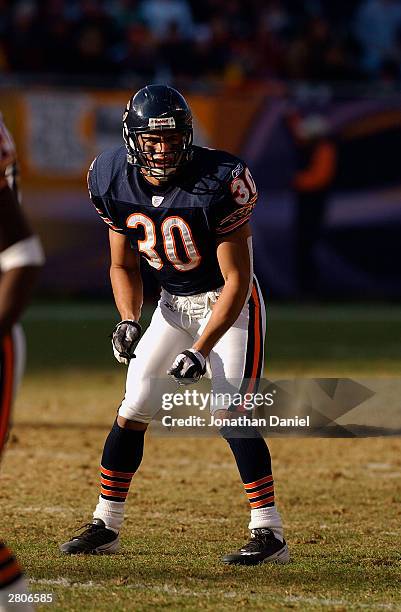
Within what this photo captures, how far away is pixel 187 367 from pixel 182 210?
0.63m

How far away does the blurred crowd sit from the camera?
42.9 ft

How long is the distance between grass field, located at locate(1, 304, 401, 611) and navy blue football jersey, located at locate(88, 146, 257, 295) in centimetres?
104

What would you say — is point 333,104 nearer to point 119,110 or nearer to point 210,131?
point 210,131

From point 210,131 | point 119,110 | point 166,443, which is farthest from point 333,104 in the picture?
point 166,443

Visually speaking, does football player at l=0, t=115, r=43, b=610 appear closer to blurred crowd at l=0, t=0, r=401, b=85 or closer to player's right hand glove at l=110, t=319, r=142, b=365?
player's right hand glove at l=110, t=319, r=142, b=365

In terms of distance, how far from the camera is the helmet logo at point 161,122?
4320mm

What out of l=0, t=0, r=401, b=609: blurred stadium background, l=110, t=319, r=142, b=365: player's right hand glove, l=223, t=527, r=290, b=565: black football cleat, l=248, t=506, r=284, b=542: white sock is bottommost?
l=223, t=527, r=290, b=565: black football cleat

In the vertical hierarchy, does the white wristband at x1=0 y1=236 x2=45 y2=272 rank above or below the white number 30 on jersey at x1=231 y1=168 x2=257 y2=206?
below

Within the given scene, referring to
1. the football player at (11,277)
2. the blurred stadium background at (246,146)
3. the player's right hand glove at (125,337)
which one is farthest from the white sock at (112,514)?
the blurred stadium background at (246,146)

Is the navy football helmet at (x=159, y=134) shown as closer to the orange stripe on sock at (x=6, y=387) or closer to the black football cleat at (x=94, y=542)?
the black football cleat at (x=94, y=542)

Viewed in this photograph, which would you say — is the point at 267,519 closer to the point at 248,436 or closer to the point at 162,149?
the point at 248,436

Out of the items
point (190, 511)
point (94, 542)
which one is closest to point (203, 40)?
point (190, 511)

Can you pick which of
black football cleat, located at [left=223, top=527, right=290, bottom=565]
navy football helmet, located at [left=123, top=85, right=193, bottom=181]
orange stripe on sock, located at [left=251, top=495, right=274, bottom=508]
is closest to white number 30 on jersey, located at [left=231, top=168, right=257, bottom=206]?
navy football helmet, located at [left=123, top=85, right=193, bottom=181]

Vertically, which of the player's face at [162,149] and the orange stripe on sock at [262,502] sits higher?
the player's face at [162,149]
